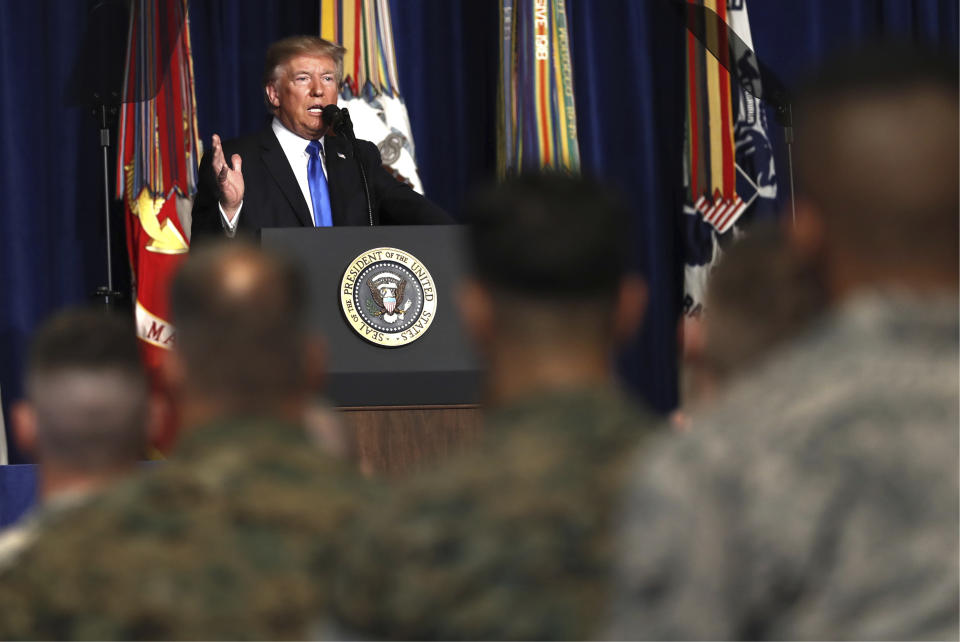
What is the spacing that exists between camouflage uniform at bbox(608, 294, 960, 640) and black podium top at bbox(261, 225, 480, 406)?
2.68 m

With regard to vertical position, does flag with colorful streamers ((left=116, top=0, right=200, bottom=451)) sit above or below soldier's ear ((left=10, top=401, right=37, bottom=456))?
above

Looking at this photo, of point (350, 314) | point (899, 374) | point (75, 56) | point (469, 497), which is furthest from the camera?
point (75, 56)

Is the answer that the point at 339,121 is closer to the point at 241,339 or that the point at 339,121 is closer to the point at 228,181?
the point at 228,181

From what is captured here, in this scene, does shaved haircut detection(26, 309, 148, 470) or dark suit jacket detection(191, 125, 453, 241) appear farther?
dark suit jacket detection(191, 125, 453, 241)

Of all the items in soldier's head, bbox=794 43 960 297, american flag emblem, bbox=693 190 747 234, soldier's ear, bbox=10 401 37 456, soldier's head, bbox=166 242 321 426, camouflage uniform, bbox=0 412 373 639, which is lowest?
camouflage uniform, bbox=0 412 373 639

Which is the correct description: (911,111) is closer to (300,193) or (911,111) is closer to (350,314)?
(350,314)

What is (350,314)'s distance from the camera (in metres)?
3.82

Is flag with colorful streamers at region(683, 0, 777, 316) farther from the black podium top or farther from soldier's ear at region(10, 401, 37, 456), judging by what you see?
soldier's ear at region(10, 401, 37, 456)

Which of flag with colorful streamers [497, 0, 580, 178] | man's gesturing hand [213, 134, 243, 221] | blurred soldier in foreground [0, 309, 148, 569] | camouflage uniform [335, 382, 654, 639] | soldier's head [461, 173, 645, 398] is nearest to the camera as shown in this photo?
camouflage uniform [335, 382, 654, 639]

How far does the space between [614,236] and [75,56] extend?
5.23 meters

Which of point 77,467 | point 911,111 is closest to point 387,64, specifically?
point 77,467

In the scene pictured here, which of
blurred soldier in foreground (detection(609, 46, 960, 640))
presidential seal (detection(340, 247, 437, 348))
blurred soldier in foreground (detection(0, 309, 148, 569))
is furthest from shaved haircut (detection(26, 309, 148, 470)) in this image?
presidential seal (detection(340, 247, 437, 348))

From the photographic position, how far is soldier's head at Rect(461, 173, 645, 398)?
1244 mm

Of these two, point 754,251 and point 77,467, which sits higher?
point 754,251
